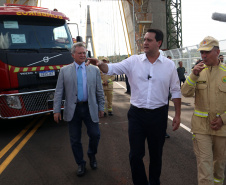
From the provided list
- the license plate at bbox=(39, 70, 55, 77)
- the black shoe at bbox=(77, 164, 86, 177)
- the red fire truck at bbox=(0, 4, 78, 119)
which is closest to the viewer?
the black shoe at bbox=(77, 164, 86, 177)

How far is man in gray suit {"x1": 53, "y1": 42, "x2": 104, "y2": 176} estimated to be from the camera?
380 cm

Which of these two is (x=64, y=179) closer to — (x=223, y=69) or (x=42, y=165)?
(x=42, y=165)

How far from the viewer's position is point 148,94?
2.96 metres

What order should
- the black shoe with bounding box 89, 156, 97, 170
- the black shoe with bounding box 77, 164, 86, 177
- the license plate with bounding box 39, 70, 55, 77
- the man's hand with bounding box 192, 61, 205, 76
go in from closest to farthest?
1. the man's hand with bounding box 192, 61, 205, 76
2. the black shoe with bounding box 77, 164, 86, 177
3. the black shoe with bounding box 89, 156, 97, 170
4. the license plate with bounding box 39, 70, 55, 77

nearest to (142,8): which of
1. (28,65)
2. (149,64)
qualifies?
(28,65)

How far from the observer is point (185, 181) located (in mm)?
3451

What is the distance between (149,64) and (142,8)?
35795mm

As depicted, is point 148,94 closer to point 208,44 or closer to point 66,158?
point 208,44

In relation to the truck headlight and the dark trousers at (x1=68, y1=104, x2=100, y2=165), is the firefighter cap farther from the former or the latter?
the truck headlight

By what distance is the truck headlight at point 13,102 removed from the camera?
229 inches

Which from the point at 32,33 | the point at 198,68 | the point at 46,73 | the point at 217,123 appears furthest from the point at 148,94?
the point at 32,33

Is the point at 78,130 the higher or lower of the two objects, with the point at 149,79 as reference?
lower

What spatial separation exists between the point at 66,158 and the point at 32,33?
355cm

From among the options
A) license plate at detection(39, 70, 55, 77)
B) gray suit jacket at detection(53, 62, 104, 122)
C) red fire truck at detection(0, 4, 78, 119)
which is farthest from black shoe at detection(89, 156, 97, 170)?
license plate at detection(39, 70, 55, 77)
